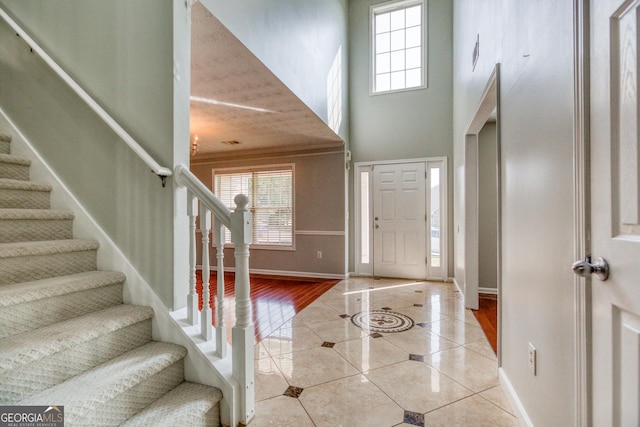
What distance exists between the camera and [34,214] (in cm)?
168

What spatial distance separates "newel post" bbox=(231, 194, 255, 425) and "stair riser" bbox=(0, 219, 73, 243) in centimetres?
116

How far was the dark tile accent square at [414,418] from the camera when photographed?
1.56 m

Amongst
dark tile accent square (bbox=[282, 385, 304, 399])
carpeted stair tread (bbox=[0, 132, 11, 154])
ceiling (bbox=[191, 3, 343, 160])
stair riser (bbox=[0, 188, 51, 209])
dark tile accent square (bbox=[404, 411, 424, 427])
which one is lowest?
dark tile accent square (bbox=[404, 411, 424, 427])

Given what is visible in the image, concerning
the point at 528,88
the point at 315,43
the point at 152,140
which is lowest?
the point at 152,140

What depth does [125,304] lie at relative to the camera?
5.51 ft

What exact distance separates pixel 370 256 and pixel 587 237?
13.8ft

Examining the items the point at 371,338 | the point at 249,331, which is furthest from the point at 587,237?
the point at 371,338

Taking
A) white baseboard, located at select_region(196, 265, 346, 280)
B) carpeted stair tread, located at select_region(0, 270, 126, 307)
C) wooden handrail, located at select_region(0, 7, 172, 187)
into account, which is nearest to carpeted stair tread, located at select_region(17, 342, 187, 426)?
carpeted stair tread, located at select_region(0, 270, 126, 307)

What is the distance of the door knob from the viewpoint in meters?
0.88

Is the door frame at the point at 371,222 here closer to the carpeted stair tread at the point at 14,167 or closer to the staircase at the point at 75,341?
the staircase at the point at 75,341

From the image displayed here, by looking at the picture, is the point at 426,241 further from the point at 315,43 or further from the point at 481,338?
the point at 315,43

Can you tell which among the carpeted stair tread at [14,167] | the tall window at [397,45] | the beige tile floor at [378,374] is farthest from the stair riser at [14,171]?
the tall window at [397,45]

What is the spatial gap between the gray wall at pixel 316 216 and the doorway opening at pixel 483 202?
2.04m

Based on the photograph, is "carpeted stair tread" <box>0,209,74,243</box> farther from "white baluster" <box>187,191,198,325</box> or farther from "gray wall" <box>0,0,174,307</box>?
"white baluster" <box>187,191,198,325</box>
